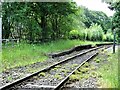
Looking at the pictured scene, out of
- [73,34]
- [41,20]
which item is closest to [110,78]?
[41,20]

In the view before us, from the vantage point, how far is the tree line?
21500mm

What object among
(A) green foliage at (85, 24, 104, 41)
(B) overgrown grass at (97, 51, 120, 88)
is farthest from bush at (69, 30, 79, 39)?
(B) overgrown grass at (97, 51, 120, 88)

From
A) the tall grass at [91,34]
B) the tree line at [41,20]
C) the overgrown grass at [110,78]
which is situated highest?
the tree line at [41,20]

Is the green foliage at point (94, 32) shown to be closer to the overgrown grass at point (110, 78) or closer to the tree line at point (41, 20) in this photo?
the tree line at point (41, 20)

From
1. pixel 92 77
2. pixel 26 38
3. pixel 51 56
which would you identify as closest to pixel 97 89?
pixel 92 77

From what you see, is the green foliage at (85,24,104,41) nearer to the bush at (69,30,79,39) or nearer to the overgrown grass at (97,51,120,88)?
the bush at (69,30,79,39)

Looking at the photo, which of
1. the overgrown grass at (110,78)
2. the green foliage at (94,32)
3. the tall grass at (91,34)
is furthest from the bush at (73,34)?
the overgrown grass at (110,78)

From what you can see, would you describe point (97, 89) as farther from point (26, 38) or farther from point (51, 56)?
point (26, 38)

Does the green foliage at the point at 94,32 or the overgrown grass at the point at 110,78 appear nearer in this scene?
the overgrown grass at the point at 110,78

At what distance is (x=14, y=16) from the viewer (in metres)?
21.0

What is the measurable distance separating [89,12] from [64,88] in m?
27.4

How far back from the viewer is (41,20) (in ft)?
82.6

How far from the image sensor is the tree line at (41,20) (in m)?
21.5

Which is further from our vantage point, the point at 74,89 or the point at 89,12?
the point at 89,12
